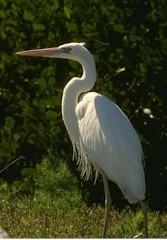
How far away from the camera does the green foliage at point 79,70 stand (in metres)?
8.88

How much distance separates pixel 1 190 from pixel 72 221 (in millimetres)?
1840

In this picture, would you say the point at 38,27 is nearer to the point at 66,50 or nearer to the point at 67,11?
the point at 67,11

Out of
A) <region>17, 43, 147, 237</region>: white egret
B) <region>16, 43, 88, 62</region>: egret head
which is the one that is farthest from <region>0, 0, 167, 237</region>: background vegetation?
<region>17, 43, 147, 237</region>: white egret

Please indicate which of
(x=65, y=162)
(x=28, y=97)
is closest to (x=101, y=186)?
(x=65, y=162)

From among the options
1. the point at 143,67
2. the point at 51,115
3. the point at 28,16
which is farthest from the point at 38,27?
the point at 143,67

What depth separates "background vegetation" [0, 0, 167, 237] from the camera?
889 cm

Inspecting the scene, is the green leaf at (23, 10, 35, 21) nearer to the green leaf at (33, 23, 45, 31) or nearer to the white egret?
the green leaf at (33, 23, 45, 31)

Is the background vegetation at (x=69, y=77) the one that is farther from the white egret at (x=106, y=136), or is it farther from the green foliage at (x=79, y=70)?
the white egret at (x=106, y=136)

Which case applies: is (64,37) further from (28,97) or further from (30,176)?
(30,176)

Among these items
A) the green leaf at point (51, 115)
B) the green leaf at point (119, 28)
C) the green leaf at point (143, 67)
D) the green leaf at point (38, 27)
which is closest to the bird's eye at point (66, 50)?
the green leaf at point (119, 28)

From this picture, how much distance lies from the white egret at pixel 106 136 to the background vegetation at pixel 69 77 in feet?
3.33

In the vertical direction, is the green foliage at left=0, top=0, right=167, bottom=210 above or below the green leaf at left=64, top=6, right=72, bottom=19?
below

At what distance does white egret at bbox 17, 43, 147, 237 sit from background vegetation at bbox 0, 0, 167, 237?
1.01 meters

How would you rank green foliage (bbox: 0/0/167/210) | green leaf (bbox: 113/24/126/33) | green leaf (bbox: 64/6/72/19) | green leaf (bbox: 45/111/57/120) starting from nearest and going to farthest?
1. green leaf (bbox: 113/24/126/33)
2. green foliage (bbox: 0/0/167/210)
3. green leaf (bbox: 64/6/72/19)
4. green leaf (bbox: 45/111/57/120)
